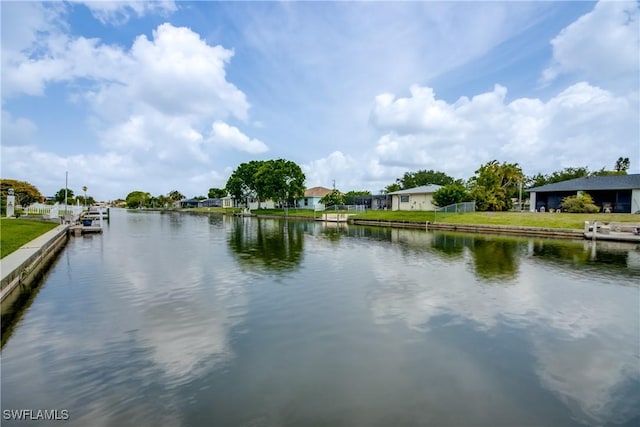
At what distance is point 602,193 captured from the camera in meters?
38.5

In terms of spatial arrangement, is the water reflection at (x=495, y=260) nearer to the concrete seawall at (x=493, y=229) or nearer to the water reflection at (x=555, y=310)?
the water reflection at (x=555, y=310)

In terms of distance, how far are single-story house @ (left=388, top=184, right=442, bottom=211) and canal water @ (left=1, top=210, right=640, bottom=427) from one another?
39.6 metres

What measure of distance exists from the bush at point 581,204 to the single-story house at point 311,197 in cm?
4710

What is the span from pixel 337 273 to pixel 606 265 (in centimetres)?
1254

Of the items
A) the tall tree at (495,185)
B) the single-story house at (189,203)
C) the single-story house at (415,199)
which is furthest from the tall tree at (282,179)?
the single-story house at (189,203)

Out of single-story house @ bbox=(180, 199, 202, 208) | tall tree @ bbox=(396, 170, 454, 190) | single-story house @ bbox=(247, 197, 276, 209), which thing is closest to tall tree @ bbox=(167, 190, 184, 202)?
single-story house @ bbox=(180, 199, 202, 208)

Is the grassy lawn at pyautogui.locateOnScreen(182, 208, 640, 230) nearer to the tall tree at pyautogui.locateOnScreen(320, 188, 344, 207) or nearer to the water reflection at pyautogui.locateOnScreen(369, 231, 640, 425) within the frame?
the water reflection at pyautogui.locateOnScreen(369, 231, 640, 425)

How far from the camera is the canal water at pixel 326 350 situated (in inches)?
190

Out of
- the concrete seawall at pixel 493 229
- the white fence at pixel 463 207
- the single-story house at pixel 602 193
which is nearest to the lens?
the concrete seawall at pixel 493 229

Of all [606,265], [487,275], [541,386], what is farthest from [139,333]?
[606,265]

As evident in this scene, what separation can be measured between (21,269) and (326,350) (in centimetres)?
1139

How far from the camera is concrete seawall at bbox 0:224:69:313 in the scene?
970 centimetres

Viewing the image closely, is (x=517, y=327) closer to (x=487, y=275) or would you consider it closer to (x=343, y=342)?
(x=343, y=342)

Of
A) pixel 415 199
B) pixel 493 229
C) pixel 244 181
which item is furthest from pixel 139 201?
pixel 493 229
